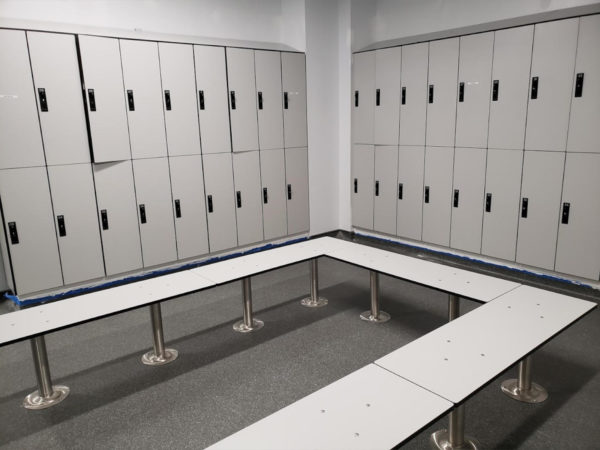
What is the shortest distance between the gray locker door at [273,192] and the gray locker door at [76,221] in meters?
1.85

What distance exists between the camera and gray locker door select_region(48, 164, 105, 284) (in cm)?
394

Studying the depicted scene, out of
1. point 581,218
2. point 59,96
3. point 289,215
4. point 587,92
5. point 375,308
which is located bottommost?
point 375,308

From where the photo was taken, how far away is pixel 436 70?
4.60 metres

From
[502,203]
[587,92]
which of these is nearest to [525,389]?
[502,203]

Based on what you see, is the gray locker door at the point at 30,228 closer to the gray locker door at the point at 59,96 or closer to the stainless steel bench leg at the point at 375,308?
the gray locker door at the point at 59,96

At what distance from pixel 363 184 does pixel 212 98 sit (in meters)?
2.08

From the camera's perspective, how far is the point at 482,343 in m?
2.03

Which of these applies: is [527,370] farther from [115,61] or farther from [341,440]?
[115,61]

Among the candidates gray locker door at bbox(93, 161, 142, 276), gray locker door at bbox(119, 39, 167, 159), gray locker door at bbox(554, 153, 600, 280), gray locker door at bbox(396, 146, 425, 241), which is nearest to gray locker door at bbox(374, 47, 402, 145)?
gray locker door at bbox(396, 146, 425, 241)

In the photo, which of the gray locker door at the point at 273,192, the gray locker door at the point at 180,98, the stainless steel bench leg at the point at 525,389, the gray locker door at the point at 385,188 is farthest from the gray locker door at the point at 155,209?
the stainless steel bench leg at the point at 525,389

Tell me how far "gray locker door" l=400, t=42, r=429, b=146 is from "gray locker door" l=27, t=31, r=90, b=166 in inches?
127

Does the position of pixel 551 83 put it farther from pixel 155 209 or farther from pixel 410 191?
pixel 155 209

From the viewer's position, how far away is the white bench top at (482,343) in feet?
5.81

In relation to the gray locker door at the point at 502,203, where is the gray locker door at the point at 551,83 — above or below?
above
